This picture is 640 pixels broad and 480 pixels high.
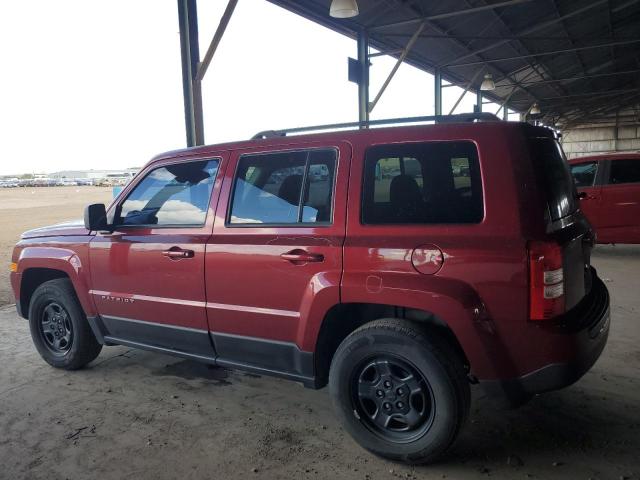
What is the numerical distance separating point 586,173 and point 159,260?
7129 mm

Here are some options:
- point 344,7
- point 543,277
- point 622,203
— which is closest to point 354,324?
point 543,277

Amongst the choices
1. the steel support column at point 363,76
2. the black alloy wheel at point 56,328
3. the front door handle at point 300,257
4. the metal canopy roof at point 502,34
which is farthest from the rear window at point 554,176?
the steel support column at point 363,76

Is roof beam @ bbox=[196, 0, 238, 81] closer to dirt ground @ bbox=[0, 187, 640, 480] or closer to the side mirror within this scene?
the side mirror

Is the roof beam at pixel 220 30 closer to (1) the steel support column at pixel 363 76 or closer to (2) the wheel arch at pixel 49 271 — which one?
(2) the wheel arch at pixel 49 271

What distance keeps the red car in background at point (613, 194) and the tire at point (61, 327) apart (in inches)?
271

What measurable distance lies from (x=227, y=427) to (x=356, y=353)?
104 centimetres

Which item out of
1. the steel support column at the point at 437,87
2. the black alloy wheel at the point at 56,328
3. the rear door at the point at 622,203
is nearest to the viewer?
the black alloy wheel at the point at 56,328

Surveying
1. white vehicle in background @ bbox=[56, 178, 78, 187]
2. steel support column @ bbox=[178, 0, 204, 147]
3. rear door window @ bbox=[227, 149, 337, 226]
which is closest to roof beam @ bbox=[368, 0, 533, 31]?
steel support column @ bbox=[178, 0, 204, 147]

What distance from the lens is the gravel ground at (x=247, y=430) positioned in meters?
2.54

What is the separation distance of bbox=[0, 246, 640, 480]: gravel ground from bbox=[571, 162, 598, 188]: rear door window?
4516mm

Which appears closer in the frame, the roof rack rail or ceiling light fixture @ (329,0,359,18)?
the roof rack rail

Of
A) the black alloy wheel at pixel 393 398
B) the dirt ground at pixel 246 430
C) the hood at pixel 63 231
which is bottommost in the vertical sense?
the dirt ground at pixel 246 430

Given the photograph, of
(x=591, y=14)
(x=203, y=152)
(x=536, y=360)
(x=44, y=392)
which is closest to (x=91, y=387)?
(x=44, y=392)

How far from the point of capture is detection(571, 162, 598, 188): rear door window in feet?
25.3
